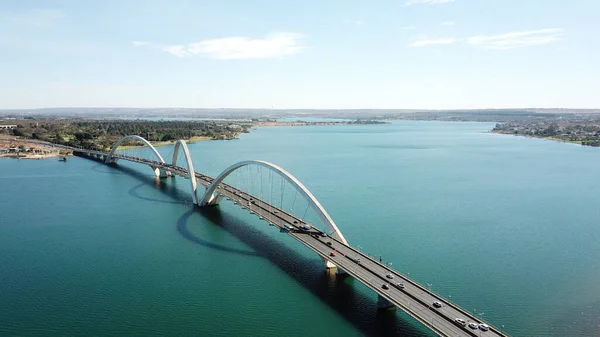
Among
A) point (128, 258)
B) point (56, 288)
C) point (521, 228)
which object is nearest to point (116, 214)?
point (128, 258)

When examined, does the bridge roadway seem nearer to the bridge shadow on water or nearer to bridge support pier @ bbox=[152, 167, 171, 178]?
the bridge shadow on water

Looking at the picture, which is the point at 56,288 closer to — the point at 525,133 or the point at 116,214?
the point at 116,214

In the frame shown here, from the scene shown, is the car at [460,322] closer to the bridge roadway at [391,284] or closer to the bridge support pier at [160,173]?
the bridge roadway at [391,284]

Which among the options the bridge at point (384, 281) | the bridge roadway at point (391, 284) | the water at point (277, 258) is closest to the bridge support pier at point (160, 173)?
the water at point (277, 258)

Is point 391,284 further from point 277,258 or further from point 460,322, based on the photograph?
point 277,258

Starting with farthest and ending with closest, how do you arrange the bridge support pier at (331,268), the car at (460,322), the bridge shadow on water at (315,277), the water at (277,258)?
1. the bridge support pier at (331,268)
2. the water at (277,258)
3. the bridge shadow on water at (315,277)
4. the car at (460,322)

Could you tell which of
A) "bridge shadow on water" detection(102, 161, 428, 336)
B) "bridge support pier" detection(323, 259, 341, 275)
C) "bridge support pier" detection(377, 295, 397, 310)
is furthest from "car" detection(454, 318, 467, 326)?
"bridge support pier" detection(323, 259, 341, 275)
